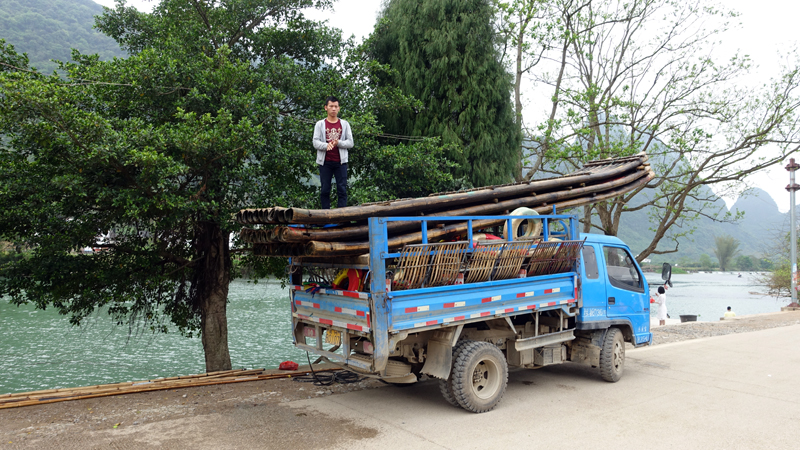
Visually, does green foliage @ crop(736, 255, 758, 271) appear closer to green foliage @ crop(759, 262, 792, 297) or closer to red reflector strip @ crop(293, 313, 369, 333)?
green foliage @ crop(759, 262, 792, 297)

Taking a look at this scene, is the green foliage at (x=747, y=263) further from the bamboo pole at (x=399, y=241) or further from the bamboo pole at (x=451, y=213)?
the bamboo pole at (x=399, y=241)

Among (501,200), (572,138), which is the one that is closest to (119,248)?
(501,200)

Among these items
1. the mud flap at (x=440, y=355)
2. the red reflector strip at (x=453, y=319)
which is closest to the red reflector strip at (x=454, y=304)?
the red reflector strip at (x=453, y=319)

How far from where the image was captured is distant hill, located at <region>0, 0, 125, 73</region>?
63.5 m

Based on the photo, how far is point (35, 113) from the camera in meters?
6.49

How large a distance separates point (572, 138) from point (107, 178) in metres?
12.9

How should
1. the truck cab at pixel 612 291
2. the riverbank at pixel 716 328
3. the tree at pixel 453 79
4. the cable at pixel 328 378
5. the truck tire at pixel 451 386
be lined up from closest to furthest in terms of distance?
the truck tire at pixel 451 386 → the cable at pixel 328 378 → the truck cab at pixel 612 291 → the tree at pixel 453 79 → the riverbank at pixel 716 328

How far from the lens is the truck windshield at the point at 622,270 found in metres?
7.69

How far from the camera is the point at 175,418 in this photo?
5410 mm

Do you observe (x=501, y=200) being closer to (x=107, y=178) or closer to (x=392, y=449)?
(x=392, y=449)

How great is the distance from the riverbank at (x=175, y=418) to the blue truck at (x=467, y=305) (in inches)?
28.7

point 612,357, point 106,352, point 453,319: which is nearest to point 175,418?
point 453,319

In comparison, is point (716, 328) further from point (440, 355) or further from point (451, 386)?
point (440, 355)

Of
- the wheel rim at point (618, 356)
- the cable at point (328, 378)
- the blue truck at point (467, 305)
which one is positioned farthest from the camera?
the wheel rim at point (618, 356)
